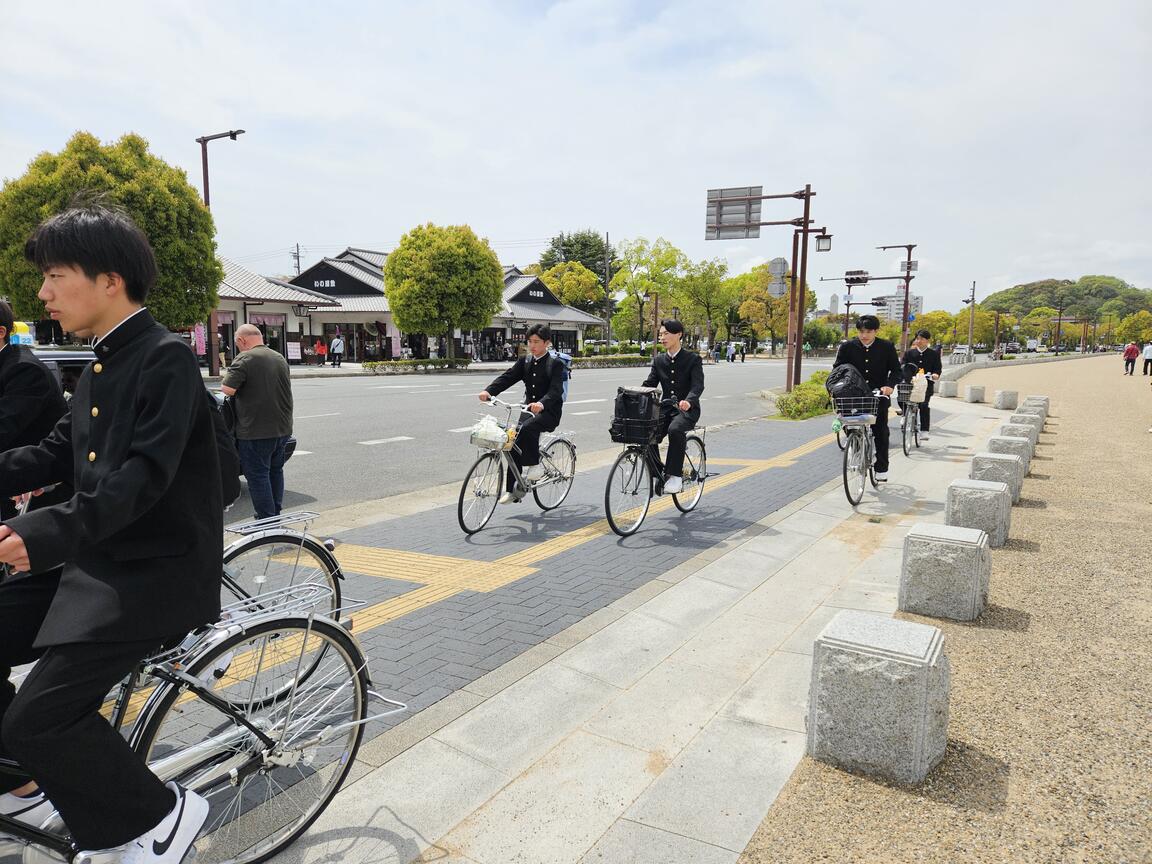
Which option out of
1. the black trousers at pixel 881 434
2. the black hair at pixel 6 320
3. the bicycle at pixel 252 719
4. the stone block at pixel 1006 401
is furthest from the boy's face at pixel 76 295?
the stone block at pixel 1006 401

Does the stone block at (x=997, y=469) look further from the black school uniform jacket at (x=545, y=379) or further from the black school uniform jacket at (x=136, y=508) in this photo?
the black school uniform jacket at (x=136, y=508)

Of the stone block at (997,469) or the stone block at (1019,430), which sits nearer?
the stone block at (997,469)

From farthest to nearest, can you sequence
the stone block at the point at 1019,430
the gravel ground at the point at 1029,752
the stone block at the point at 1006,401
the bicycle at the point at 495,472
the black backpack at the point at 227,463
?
the stone block at the point at 1006,401 < the stone block at the point at 1019,430 < the bicycle at the point at 495,472 < the gravel ground at the point at 1029,752 < the black backpack at the point at 227,463

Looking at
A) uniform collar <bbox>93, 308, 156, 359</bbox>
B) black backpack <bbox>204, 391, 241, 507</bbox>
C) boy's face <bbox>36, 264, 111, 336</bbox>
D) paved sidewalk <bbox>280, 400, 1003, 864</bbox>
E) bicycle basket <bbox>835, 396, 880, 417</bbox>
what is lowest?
paved sidewalk <bbox>280, 400, 1003, 864</bbox>

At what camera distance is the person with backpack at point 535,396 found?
A: 6.86m

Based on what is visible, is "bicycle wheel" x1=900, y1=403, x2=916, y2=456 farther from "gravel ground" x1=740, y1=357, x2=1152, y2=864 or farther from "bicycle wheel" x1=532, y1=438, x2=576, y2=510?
"bicycle wheel" x1=532, y1=438, x2=576, y2=510

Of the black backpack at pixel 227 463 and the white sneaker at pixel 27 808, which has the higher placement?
the black backpack at pixel 227 463

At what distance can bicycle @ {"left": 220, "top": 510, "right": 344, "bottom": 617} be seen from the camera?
10.7ft

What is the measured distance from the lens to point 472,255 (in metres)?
36.8

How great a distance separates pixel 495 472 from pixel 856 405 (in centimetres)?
390

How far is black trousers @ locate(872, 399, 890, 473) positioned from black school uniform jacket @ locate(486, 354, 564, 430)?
12.5ft

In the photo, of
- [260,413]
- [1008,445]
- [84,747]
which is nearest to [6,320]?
[84,747]

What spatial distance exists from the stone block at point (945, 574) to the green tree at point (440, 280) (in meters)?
33.1

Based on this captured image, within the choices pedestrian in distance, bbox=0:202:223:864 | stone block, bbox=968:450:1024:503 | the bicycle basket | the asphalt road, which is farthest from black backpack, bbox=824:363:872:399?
pedestrian in distance, bbox=0:202:223:864
